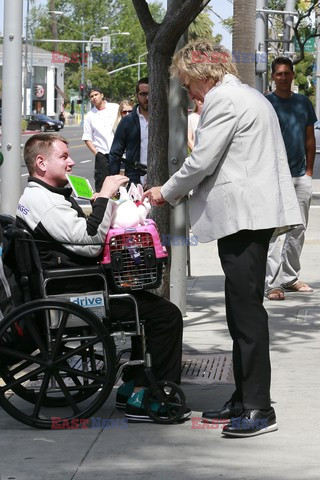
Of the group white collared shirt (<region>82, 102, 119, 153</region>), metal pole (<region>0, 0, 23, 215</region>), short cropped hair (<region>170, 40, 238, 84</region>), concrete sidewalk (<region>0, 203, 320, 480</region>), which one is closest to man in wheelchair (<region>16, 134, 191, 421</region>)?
concrete sidewalk (<region>0, 203, 320, 480</region>)

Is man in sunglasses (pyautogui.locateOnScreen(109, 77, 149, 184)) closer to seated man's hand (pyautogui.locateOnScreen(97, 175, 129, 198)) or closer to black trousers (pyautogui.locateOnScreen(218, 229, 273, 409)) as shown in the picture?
seated man's hand (pyautogui.locateOnScreen(97, 175, 129, 198))

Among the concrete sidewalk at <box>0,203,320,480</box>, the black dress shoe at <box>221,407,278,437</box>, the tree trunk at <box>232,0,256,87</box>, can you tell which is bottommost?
the concrete sidewalk at <box>0,203,320,480</box>

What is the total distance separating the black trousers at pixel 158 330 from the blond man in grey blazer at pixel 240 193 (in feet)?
1.04

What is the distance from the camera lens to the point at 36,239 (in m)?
5.57

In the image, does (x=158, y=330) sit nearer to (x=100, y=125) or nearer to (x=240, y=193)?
(x=240, y=193)

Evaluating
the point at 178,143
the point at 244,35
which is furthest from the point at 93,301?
the point at 244,35

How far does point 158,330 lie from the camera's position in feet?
18.5

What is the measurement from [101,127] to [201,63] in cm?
732

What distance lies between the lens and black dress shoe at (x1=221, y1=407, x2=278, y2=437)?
5320 millimetres

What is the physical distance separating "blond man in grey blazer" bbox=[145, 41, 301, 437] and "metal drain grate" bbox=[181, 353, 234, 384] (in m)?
1.06

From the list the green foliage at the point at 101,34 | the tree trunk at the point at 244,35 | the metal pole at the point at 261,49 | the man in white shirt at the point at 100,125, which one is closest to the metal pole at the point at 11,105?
the man in white shirt at the point at 100,125

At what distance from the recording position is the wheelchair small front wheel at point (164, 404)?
218 inches

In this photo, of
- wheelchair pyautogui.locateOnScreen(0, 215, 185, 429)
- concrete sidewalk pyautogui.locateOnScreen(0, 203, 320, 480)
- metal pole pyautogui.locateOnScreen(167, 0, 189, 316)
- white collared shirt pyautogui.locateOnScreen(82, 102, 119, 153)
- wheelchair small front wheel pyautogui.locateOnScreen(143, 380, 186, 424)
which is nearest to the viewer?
concrete sidewalk pyautogui.locateOnScreen(0, 203, 320, 480)

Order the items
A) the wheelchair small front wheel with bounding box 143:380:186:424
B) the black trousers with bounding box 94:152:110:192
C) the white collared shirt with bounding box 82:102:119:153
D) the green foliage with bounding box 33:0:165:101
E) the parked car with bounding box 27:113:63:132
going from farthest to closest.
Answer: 1. the green foliage with bounding box 33:0:165:101
2. the parked car with bounding box 27:113:63:132
3. the white collared shirt with bounding box 82:102:119:153
4. the black trousers with bounding box 94:152:110:192
5. the wheelchair small front wheel with bounding box 143:380:186:424
